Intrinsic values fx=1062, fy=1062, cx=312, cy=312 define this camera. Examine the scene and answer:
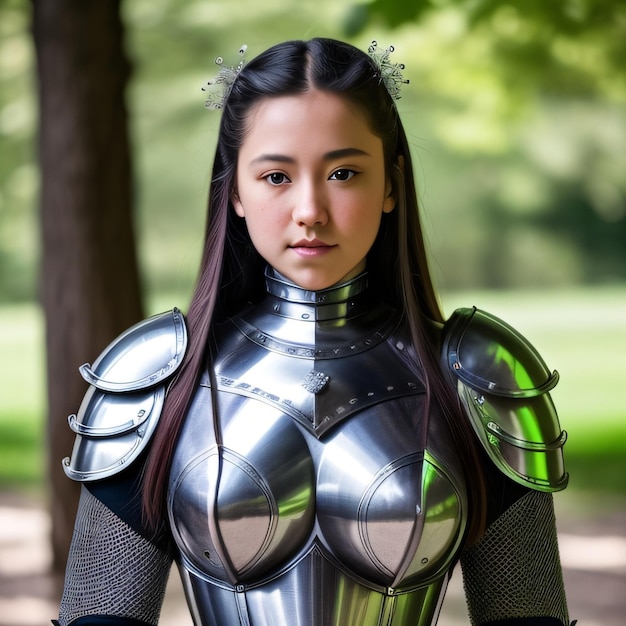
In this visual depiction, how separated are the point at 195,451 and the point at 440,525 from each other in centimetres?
36

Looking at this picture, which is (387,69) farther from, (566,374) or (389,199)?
(566,374)

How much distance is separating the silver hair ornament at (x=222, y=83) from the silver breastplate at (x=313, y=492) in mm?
309

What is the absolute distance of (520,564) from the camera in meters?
1.58

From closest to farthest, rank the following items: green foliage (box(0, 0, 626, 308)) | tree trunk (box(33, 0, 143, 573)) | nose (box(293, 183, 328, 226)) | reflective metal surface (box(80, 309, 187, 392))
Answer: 1. nose (box(293, 183, 328, 226))
2. reflective metal surface (box(80, 309, 187, 392))
3. tree trunk (box(33, 0, 143, 573))
4. green foliage (box(0, 0, 626, 308))

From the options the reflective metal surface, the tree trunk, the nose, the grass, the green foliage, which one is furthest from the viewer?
the green foliage

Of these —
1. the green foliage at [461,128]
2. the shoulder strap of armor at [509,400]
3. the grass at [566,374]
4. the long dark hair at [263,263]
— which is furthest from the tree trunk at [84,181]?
the grass at [566,374]

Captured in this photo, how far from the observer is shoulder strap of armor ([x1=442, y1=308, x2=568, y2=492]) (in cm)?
154

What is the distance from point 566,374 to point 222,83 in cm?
809

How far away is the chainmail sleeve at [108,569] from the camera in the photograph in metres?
1.56

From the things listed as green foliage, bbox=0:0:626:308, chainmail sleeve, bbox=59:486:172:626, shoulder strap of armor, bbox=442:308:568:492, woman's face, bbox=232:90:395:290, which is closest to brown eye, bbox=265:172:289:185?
woman's face, bbox=232:90:395:290

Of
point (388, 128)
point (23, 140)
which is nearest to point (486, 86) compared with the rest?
point (23, 140)

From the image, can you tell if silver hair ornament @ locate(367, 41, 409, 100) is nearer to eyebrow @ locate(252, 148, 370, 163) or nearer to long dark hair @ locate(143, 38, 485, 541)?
long dark hair @ locate(143, 38, 485, 541)

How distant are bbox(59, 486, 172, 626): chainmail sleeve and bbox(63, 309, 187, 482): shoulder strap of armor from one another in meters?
0.07

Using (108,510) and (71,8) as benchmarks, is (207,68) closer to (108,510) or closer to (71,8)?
(71,8)
